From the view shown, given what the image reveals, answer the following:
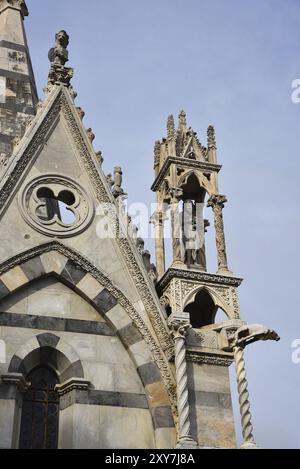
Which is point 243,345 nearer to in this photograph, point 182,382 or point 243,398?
point 243,398

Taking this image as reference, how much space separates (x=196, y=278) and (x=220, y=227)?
1279 mm

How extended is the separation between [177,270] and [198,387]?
189cm

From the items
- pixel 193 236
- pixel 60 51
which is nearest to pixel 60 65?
pixel 60 51

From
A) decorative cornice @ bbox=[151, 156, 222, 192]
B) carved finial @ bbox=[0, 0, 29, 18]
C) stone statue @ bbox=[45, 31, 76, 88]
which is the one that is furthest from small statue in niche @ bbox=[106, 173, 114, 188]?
carved finial @ bbox=[0, 0, 29, 18]

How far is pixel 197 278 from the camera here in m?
12.0

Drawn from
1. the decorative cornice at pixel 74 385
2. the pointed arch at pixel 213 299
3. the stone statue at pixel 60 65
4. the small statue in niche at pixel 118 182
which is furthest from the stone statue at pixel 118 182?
the decorative cornice at pixel 74 385

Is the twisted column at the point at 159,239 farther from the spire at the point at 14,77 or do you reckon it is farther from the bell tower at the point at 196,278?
the spire at the point at 14,77

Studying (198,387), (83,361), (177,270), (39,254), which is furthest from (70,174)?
(198,387)

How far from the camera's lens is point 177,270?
11875 mm

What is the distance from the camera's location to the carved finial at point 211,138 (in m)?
13.8

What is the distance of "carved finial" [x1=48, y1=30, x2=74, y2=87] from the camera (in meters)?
14.0

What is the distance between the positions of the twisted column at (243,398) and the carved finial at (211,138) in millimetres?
4106

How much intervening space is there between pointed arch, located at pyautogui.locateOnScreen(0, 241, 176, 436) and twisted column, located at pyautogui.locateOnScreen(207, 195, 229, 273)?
1.76 m
